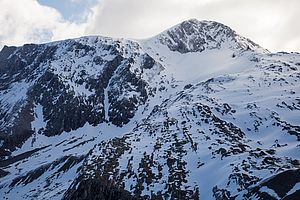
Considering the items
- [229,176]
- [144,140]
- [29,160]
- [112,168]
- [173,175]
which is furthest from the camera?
[29,160]

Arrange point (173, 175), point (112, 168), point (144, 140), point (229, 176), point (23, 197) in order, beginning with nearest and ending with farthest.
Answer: point (229, 176), point (173, 175), point (112, 168), point (144, 140), point (23, 197)

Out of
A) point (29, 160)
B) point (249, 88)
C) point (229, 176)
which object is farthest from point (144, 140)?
point (29, 160)

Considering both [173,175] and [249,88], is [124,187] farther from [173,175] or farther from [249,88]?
[249,88]

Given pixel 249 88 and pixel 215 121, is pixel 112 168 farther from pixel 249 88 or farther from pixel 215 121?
pixel 249 88

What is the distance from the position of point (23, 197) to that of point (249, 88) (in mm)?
85306

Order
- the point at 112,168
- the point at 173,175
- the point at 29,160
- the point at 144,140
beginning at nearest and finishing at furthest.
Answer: the point at 173,175, the point at 112,168, the point at 144,140, the point at 29,160

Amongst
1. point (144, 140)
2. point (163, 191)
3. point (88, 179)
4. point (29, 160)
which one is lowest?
point (163, 191)

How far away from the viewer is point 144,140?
136 metres

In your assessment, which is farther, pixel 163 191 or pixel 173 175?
pixel 173 175

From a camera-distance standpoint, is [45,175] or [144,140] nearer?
[144,140]

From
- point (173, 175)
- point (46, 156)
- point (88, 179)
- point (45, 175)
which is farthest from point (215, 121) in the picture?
point (46, 156)

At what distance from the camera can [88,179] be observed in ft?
352

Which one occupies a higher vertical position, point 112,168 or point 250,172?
point 112,168

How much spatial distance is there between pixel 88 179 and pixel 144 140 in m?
32.2
